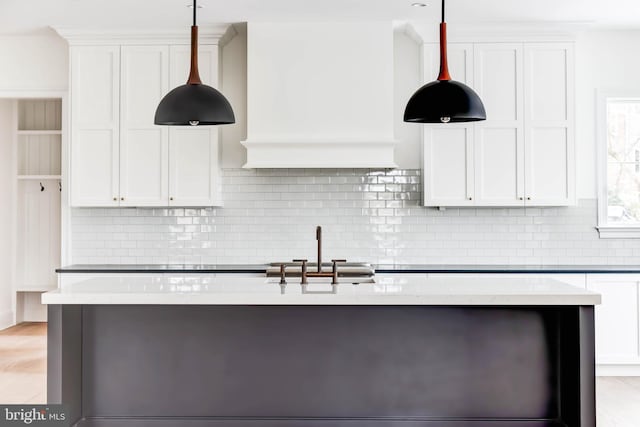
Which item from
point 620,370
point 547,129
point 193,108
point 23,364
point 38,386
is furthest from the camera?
point 23,364

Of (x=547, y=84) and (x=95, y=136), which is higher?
(x=547, y=84)

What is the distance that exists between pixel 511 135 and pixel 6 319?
5.47 m

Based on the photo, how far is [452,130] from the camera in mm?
4891

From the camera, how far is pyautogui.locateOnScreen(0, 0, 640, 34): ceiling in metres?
4.45

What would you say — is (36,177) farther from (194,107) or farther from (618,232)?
(618,232)

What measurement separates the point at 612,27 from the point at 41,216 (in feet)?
19.5

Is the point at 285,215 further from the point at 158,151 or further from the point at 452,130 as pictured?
the point at 452,130

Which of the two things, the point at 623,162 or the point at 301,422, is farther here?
the point at 623,162

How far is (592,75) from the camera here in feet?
17.0

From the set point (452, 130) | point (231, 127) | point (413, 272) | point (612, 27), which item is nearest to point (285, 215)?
point (231, 127)

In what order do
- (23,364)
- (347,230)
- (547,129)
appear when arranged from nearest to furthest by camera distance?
(547,129) < (23,364) < (347,230)

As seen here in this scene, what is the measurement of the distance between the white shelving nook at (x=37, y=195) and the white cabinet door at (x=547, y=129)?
193 inches

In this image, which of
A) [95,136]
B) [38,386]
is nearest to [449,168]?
[95,136]

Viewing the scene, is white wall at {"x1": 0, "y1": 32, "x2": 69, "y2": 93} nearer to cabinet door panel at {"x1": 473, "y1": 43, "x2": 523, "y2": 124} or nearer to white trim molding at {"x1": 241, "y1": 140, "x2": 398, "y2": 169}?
white trim molding at {"x1": 241, "y1": 140, "x2": 398, "y2": 169}
